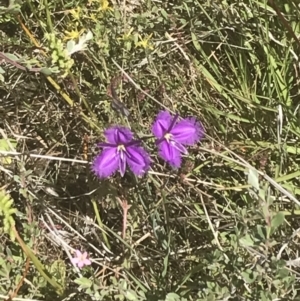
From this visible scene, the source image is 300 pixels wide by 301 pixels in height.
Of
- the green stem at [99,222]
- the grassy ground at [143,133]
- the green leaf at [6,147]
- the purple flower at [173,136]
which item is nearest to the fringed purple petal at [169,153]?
the purple flower at [173,136]

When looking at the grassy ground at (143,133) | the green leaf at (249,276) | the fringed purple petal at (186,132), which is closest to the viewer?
the green leaf at (249,276)

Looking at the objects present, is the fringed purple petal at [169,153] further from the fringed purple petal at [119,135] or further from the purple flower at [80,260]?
the purple flower at [80,260]

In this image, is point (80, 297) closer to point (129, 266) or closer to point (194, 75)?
point (129, 266)

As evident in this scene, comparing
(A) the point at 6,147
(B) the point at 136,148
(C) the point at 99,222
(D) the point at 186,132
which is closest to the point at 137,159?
(B) the point at 136,148

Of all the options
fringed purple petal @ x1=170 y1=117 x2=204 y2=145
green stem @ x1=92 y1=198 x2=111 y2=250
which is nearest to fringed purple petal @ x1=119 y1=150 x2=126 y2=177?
fringed purple petal @ x1=170 y1=117 x2=204 y2=145

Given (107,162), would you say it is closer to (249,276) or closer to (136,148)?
(136,148)

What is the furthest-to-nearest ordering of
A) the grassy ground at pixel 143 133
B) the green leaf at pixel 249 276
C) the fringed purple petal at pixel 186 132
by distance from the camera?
the grassy ground at pixel 143 133 < the fringed purple petal at pixel 186 132 < the green leaf at pixel 249 276

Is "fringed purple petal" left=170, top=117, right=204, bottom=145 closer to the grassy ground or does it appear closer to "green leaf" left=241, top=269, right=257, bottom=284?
the grassy ground
